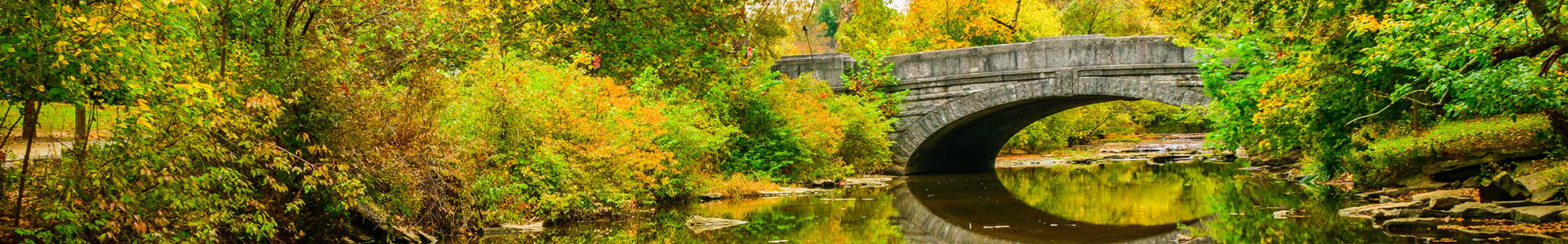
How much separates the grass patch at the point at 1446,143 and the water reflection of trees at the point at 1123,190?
5.61 ft

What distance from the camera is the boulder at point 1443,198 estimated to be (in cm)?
924

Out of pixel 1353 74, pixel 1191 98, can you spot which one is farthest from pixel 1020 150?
pixel 1353 74

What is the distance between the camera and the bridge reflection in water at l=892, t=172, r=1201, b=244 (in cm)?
863

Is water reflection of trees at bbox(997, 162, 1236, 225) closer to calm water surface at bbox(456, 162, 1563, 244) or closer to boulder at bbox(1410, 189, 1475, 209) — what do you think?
calm water surface at bbox(456, 162, 1563, 244)

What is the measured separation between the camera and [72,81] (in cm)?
486

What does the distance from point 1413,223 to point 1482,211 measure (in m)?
0.71

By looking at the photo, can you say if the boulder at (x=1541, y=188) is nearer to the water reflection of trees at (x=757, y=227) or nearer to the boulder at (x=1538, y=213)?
the boulder at (x=1538, y=213)

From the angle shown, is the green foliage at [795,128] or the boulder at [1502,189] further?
the green foliage at [795,128]

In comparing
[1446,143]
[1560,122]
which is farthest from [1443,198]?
[1446,143]

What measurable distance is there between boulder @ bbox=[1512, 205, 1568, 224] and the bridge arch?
981 cm

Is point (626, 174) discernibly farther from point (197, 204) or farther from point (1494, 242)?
point (1494, 242)

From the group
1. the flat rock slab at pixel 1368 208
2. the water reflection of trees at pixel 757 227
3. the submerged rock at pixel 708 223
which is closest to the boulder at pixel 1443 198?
the flat rock slab at pixel 1368 208

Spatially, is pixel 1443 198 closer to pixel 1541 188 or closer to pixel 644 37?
pixel 1541 188

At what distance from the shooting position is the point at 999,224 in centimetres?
999
